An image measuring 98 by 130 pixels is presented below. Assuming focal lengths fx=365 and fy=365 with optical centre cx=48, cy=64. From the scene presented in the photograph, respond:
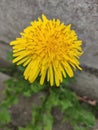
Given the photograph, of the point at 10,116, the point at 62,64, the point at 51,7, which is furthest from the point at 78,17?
the point at 10,116

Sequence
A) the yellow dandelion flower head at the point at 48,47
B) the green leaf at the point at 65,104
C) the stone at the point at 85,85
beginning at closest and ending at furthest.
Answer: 1. the yellow dandelion flower head at the point at 48,47
2. the green leaf at the point at 65,104
3. the stone at the point at 85,85

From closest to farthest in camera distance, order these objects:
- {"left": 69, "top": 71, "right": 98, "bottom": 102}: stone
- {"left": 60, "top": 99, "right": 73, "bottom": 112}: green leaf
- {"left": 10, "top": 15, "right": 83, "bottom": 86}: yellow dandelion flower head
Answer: {"left": 10, "top": 15, "right": 83, "bottom": 86}: yellow dandelion flower head
{"left": 60, "top": 99, "right": 73, "bottom": 112}: green leaf
{"left": 69, "top": 71, "right": 98, "bottom": 102}: stone

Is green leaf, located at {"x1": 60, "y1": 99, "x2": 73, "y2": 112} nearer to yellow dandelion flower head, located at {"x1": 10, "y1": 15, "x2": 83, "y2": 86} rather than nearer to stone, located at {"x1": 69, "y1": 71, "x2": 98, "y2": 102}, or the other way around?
stone, located at {"x1": 69, "y1": 71, "x2": 98, "y2": 102}

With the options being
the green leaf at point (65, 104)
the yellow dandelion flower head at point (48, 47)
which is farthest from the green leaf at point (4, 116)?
the yellow dandelion flower head at point (48, 47)

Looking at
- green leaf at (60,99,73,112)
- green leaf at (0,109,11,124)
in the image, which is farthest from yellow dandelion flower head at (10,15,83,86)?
green leaf at (0,109,11,124)

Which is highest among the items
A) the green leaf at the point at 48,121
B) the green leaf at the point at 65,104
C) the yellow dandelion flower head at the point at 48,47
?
the yellow dandelion flower head at the point at 48,47

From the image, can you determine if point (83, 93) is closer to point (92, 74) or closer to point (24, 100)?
point (92, 74)

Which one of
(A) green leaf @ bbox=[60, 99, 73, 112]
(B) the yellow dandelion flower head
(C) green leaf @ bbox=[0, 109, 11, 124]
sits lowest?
(C) green leaf @ bbox=[0, 109, 11, 124]

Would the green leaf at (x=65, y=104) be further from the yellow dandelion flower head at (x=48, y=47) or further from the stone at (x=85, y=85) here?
the yellow dandelion flower head at (x=48, y=47)

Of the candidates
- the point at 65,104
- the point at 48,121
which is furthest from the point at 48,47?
the point at 48,121

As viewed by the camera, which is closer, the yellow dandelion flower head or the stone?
the yellow dandelion flower head

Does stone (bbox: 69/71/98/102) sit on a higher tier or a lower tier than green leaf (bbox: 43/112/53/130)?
higher
